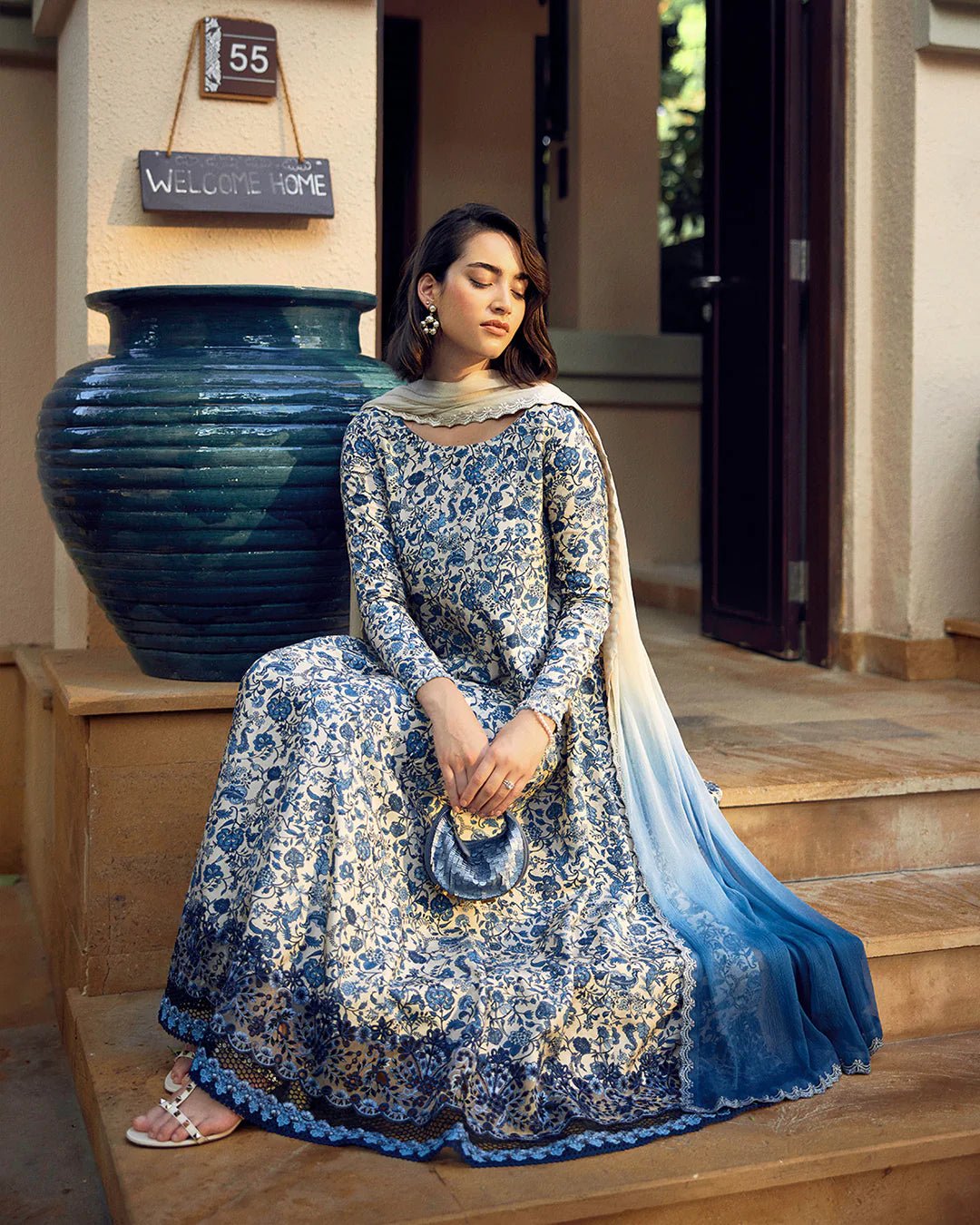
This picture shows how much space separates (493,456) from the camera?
2.22 metres

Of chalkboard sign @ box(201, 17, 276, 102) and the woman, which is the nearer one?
the woman

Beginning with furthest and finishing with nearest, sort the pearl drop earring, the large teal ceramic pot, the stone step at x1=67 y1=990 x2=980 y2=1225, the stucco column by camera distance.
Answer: the stucco column
the large teal ceramic pot
the pearl drop earring
the stone step at x1=67 y1=990 x2=980 y2=1225

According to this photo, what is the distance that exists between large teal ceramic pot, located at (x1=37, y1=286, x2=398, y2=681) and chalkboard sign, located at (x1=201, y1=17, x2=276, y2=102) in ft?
2.06

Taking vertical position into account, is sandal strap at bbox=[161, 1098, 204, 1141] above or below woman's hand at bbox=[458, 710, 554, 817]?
below

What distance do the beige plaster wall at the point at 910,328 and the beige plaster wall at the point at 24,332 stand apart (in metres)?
2.15

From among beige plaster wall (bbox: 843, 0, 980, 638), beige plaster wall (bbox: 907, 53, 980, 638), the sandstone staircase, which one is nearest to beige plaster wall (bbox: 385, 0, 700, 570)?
beige plaster wall (bbox: 843, 0, 980, 638)

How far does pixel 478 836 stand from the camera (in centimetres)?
208

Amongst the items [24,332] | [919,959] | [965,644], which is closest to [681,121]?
[965,644]

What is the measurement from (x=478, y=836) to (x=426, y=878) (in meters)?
0.10

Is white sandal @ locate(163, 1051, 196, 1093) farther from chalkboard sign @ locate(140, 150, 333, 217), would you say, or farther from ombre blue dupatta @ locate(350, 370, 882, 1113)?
chalkboard sign @ locate(140, 150, 333, 217)

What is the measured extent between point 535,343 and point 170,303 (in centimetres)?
69

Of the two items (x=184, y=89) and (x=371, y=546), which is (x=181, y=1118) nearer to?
(x=371, y=546)

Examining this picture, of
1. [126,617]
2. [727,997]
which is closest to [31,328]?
[126,617]

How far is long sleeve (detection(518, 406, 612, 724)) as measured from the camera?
7.16 feet
